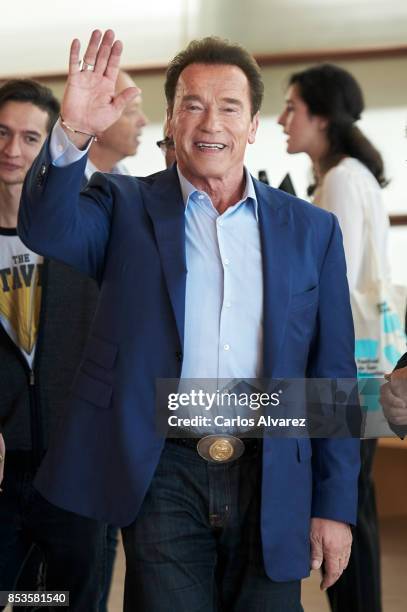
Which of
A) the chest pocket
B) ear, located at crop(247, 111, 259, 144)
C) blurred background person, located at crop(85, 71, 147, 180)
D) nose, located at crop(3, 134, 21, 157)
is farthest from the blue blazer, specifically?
blurred background person, located at crop(85, 71, 147, 180)

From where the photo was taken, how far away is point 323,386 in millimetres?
1808

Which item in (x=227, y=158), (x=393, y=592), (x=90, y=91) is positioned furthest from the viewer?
(x=393, y=592)

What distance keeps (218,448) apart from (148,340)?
0.69ft

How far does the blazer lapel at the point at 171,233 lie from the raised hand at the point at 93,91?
0.62 ft

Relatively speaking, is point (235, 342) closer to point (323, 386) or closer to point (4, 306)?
point (323, 386)

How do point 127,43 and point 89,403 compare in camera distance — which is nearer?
point 89,403

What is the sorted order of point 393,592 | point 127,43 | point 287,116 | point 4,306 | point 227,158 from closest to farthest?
point 227,158
point 4,306
point 287,116
point 393,592
point 127,43

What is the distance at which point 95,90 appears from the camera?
5.46 ft

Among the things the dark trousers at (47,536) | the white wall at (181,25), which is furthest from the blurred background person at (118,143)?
the white wall at (181,25)

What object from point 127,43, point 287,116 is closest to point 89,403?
point 287,116

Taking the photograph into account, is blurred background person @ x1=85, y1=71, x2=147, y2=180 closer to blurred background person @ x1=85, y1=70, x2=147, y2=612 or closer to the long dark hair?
blurred background person @ x1=85, y1=70, x2=147, y2=612

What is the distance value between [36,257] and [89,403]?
2.00ft

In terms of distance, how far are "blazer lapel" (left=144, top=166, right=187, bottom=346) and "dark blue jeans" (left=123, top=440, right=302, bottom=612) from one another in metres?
0.23

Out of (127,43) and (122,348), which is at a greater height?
(127,43)
